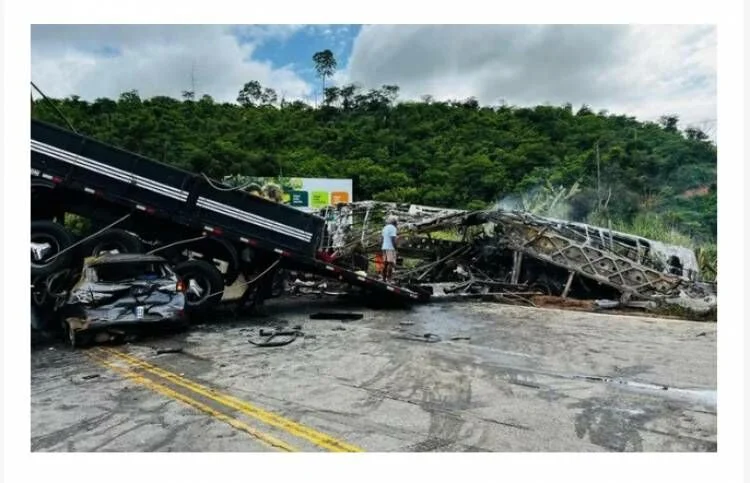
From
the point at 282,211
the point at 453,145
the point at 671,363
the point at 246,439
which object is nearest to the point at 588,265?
the point at 671,363

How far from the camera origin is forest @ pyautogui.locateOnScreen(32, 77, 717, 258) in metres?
30.8

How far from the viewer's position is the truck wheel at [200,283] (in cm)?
970

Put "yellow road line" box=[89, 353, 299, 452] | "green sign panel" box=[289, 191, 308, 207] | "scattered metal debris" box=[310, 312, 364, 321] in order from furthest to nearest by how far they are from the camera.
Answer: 1. "green sign panel" box=[289, 191, 308, 207]
2. "scattered metal debris" box=[310, 312, 364, 321]
3. "yellow road line" box=[89, 353, 299, 452]

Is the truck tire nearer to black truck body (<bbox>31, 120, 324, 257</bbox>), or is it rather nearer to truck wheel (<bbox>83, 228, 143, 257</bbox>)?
truck wheel (<bbox>83, 228, 143, 257</bbox>)

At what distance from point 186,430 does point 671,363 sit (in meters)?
5.70

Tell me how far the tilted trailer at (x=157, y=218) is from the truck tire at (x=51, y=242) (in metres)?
0.01

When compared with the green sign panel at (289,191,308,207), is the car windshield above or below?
below

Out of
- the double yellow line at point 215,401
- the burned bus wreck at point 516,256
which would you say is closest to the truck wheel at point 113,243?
the double yellow line at point 215,401

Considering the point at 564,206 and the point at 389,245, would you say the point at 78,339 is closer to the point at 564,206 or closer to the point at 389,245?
the point at 389,245

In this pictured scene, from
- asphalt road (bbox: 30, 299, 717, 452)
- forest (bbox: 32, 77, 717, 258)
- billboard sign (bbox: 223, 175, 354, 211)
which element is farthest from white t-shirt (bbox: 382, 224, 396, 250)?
billboard sign (bbox: 223, 175, 354, 211)

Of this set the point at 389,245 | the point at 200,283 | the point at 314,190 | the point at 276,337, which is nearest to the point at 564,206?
the point at 389,245

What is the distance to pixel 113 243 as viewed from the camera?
9531 mm

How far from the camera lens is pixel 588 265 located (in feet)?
41.7

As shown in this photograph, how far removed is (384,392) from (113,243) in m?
6.05
